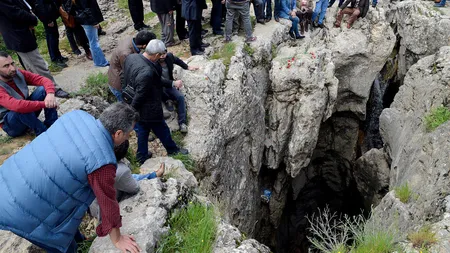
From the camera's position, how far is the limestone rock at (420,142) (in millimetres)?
6082

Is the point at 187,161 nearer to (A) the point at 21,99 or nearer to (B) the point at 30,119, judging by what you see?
(B) the point at 30,119

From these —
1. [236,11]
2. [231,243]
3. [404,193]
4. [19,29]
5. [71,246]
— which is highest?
[19,29]

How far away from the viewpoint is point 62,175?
2.82 m

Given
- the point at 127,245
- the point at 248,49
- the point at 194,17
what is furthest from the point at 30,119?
the point at 248,49

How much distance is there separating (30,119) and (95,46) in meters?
3.19

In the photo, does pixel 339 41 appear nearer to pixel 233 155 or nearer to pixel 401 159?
pixel 401 159

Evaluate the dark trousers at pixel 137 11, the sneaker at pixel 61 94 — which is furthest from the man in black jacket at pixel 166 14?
the sneaker at pixel 61 94

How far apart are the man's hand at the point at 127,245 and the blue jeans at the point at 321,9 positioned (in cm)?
1059

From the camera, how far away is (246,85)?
8.57m

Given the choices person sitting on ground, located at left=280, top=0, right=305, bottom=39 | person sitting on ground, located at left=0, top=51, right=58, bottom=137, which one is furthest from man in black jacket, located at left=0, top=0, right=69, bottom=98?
person sitting on ground, located at left=280, top=0, right=305, bottom=39

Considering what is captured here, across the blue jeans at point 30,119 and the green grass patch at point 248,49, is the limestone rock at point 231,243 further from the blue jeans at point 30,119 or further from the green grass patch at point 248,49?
the green grass patch at point 248,49

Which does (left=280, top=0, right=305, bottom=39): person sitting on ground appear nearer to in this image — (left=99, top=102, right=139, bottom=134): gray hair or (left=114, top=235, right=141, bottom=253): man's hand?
(left=99, top=102, right=139, bottom=134): gray hair

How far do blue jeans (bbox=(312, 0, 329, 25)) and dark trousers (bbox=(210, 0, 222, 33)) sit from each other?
13.6ft

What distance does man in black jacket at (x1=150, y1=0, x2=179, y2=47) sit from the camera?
807 centimetres
